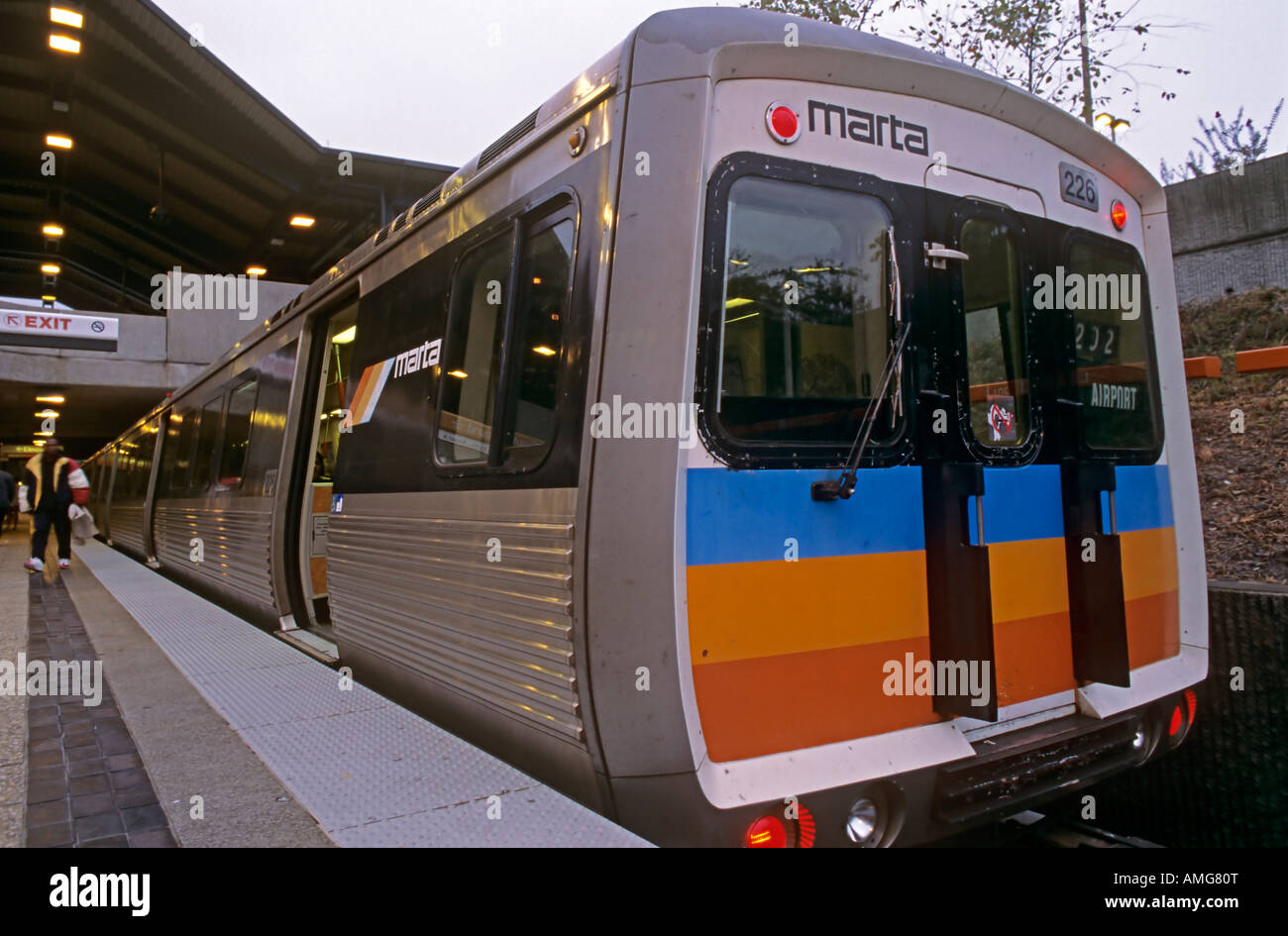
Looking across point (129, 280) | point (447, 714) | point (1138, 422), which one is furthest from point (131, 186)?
point (1138, 422)

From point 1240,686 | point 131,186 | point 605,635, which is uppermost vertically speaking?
point 131,186

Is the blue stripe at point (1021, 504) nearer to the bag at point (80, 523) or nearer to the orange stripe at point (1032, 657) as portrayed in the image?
the orange stripe at point (1032, 657)

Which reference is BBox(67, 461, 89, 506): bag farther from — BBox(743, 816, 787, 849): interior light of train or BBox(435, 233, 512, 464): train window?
BBox(743, 816, 787, 849): interior light of train

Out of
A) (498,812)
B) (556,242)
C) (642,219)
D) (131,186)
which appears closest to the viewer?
(498,812)

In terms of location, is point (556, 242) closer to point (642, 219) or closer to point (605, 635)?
point (642, 219)

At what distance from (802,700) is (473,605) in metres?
1.32

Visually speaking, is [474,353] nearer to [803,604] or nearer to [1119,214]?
[803,604]

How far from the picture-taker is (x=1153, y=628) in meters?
3.59

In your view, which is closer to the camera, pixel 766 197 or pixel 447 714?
pixel 766 197

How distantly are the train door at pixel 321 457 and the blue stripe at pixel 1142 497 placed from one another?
441 cm

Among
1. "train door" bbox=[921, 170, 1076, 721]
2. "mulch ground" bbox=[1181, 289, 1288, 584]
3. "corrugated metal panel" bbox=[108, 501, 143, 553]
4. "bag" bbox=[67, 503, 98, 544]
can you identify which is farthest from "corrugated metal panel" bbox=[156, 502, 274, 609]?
"mulch ground" bbox=[1181, 289, 1288, 584]

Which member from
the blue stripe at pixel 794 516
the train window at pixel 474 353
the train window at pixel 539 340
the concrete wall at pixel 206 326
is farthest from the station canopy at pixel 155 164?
the blue stripe at pixel 794 516

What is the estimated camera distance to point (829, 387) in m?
2.81

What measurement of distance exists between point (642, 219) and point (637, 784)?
1629mm
